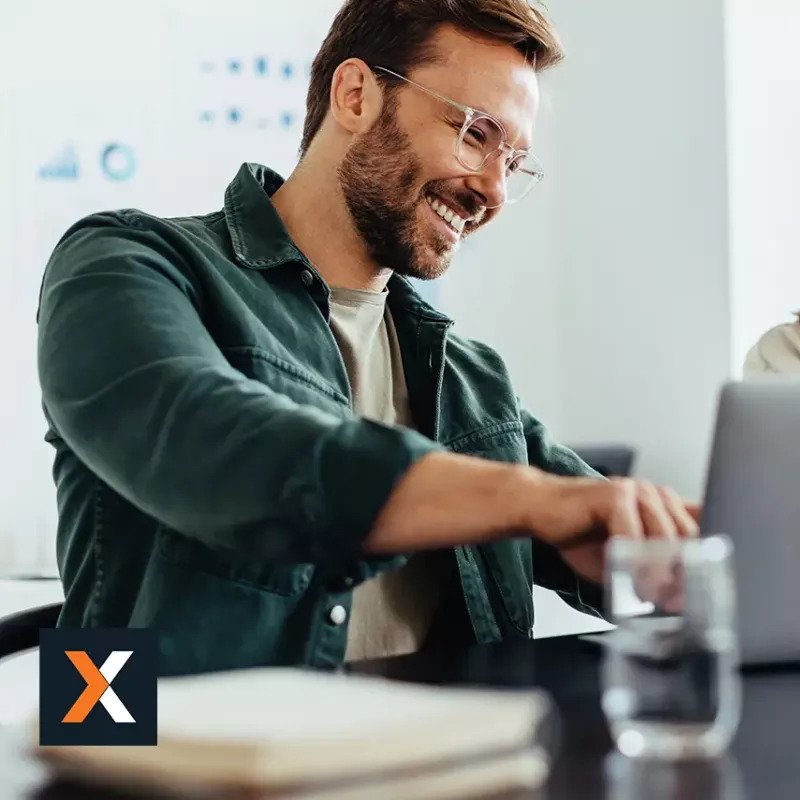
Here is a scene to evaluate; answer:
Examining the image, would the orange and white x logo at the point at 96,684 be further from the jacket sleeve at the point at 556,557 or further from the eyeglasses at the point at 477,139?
the eyeglasses at the point at 477,139

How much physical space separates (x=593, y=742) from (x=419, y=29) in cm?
109

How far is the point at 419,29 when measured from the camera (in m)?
1.55

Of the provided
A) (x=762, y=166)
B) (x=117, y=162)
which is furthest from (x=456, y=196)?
(x=762, y=166)

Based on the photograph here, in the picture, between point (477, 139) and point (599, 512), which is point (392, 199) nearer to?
point (477, 139)

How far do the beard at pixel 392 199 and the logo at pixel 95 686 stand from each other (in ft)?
2.61

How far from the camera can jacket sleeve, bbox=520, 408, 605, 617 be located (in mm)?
1307

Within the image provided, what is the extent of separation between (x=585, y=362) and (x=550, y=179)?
0.62 meters

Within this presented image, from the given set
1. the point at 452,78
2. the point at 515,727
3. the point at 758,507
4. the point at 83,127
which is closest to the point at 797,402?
the point at 758,507

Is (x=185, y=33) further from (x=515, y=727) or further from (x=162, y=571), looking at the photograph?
(x=515, y=727)

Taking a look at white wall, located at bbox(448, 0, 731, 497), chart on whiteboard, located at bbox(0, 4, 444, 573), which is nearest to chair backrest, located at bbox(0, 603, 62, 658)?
chart on whiteboard, located at bbox(0, 4, 444, 573)

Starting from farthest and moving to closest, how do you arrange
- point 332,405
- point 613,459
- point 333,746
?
point 613,459 → point 332,405 → point 333,746

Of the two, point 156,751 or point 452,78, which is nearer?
point 156,751

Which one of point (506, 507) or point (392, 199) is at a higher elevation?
point (392, 199)

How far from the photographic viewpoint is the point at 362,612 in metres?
1.32
